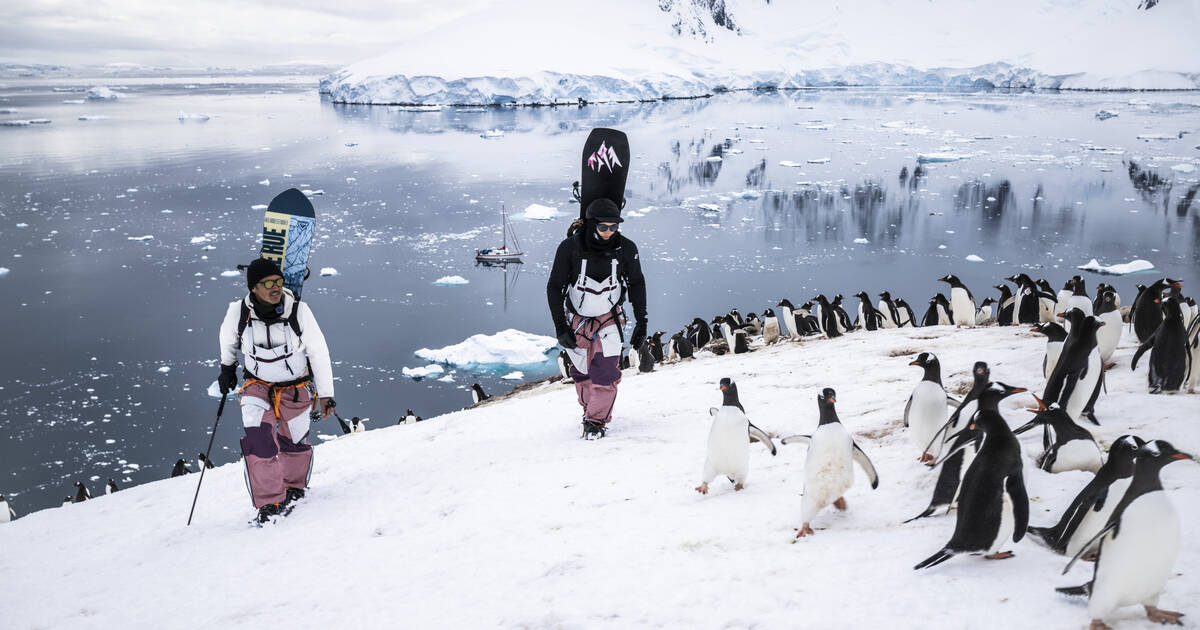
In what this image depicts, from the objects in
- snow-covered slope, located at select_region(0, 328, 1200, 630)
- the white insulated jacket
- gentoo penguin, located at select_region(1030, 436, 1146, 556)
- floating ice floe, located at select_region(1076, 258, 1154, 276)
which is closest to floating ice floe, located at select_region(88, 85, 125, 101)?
floating ice floe, located at select_region(1076, 258, 1154, 276)

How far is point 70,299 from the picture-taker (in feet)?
72.8

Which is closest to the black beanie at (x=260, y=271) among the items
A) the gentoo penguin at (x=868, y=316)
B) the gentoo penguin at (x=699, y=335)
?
the gentoo penguin at (x=699, y=335)

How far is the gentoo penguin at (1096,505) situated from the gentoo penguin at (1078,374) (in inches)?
59.8

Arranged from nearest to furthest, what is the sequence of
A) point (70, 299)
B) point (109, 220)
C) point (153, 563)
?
point (153, 563) → point (70, 299) → point (109, 220)

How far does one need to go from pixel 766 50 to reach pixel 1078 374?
396 feet

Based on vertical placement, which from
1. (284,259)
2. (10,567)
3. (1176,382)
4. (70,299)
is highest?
(284,259)

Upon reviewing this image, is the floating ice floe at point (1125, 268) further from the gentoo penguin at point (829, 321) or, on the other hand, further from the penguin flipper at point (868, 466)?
the penguin flipper at point (868, 466)

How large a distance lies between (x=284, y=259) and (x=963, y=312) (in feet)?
30.6

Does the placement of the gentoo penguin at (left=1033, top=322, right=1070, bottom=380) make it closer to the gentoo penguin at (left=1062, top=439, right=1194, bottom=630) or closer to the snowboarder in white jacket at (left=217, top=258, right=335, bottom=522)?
the gentoo penguin at (left=1062, top=439, right=1194, bottom=630)

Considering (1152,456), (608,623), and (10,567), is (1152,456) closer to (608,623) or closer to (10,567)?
(608,623)

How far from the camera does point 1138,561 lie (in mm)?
2375

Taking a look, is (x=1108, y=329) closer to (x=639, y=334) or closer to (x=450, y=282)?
(x=639, y=334)

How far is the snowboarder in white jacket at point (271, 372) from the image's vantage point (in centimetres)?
467

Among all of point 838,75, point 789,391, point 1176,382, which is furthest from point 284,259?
point 838,75
